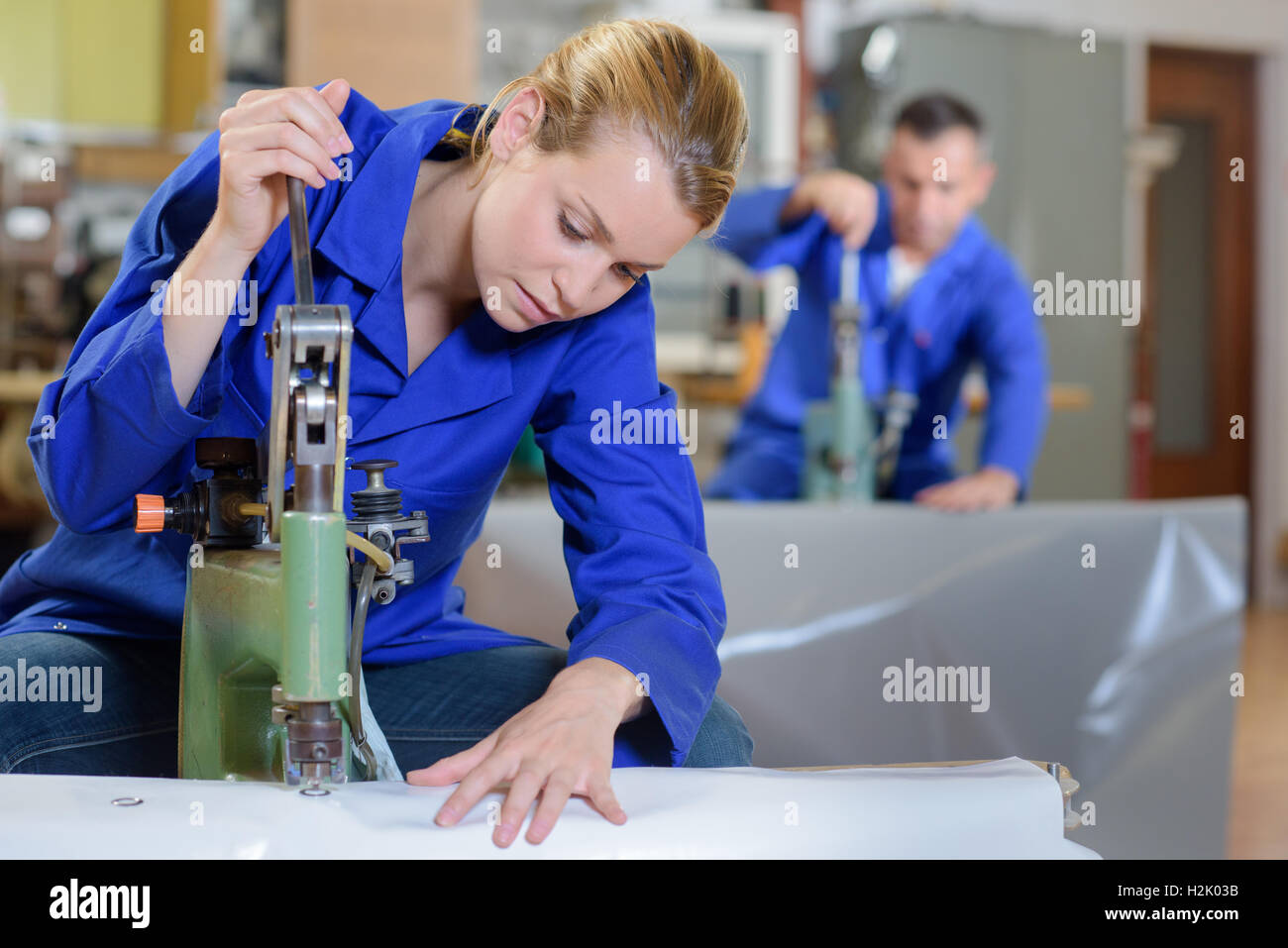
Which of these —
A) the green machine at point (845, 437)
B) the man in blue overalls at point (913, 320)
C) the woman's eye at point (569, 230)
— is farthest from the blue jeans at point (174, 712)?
the man in blue overalls at point (913, 320)

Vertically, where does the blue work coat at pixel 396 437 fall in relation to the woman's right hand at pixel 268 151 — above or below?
below

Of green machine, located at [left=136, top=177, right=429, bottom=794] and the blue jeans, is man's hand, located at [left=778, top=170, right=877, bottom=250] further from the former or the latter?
green machine, located at [left=136, top=177, right=429, bottom=794]

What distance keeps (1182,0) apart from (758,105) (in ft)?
6.92

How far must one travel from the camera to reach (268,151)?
2.46 feet

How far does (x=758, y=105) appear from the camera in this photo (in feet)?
16.1

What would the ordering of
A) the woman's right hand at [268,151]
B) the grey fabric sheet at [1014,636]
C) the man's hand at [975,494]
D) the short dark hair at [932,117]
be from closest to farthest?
the woman's right hand at [268,151] → the grey fabric sheet at [1014,636] → the man's hand at [975,494] → the short dark hair at [932,117]

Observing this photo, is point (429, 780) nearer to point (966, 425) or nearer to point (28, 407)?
point (28, 407)

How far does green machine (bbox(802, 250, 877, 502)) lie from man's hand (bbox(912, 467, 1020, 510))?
0.48 ft

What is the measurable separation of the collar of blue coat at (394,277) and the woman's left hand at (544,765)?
0.28 metres

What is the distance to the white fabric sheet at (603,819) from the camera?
590 mm

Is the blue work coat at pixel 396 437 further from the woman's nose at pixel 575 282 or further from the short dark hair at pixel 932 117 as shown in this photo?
the short dark hair at pixel 932 117

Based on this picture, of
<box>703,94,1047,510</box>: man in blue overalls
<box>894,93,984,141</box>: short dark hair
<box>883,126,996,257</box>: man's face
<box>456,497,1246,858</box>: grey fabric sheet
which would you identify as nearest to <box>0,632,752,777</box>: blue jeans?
<box>456,497,1246,858</box>: grey fabric sheet

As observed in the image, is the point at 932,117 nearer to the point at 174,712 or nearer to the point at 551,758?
the point at 174,712

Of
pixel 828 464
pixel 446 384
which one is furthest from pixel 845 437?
pixel 446 384
